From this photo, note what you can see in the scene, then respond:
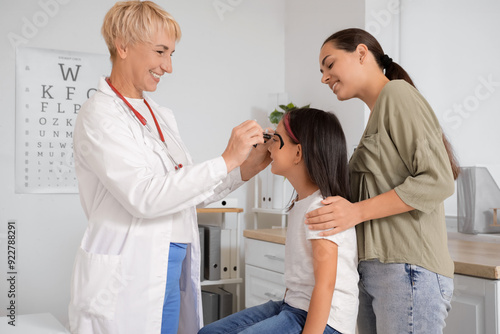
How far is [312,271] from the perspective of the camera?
1.20 meters

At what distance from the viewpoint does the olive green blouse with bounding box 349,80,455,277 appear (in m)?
1.11

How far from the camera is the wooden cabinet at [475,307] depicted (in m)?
1.40

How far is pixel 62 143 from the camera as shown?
9.32 feet

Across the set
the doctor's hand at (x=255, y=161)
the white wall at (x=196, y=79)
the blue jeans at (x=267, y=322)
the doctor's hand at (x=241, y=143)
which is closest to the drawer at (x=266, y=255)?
the white wall at (x=196, y=79)

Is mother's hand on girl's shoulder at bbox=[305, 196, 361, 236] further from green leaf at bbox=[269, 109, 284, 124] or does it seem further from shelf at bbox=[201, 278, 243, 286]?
green leaf at bbox=[269, 109, 284, 124]

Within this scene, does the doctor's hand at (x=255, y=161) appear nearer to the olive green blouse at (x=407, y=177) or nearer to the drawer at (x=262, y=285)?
the olive green blouse at (x=407, y=177)

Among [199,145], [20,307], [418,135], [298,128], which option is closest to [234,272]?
[199,145]

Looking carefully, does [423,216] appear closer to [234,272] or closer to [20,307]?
[234,272]

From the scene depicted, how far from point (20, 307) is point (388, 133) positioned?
2.41m

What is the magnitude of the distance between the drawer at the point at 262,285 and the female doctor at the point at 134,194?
1154 mm

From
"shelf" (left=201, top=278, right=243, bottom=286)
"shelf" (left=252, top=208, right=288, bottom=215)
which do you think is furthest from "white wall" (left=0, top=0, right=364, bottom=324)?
"shelf" (left=201, top=278, right=243, bottom=286)

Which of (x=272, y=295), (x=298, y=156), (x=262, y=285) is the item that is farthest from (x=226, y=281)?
(x=298, y=156)

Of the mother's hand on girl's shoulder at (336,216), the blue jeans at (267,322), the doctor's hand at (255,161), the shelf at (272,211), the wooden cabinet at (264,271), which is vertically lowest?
the wooden cabinet at (264,271)

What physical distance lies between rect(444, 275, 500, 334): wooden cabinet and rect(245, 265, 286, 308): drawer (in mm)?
963
